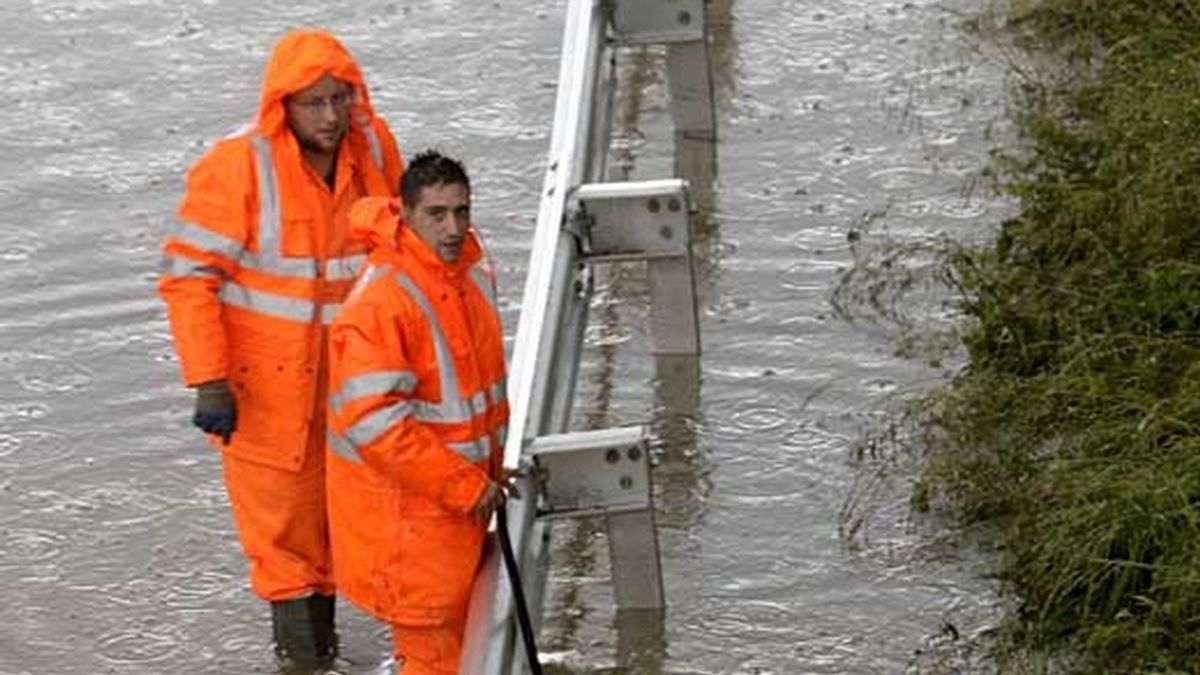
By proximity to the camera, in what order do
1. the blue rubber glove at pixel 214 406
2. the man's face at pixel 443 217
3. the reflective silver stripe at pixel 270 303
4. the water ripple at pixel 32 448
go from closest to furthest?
1. the man's face at pixel 443 217
2. the blue rubber glove at pixel 214 406
3. the reflective silver stripe at pixel 270 303
4. the water ripple at pixel 32 448

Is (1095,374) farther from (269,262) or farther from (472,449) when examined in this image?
(269,262)

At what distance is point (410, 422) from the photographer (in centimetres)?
691

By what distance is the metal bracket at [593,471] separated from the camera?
729 cm

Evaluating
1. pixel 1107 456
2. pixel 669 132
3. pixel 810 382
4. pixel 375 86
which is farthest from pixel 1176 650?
pixel 375 86

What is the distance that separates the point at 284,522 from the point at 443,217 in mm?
1092

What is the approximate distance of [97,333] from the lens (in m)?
9.88

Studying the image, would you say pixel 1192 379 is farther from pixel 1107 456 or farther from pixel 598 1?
pixel 598 1

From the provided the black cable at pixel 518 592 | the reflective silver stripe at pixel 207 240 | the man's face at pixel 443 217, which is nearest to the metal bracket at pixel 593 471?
the black cable at pixel 518 592

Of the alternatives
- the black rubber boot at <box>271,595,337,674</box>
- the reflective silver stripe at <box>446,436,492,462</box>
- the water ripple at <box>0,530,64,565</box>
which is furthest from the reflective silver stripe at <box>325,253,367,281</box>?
the water ripple at <box>0,530,64,565</box>

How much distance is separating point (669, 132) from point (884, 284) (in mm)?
1808

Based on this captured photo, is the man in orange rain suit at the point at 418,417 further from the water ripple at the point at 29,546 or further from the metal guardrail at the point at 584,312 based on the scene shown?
the water ripple at the point at 29,546

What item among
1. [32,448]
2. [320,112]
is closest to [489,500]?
[320,112]

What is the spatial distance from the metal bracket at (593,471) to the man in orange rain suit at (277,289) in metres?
0.68

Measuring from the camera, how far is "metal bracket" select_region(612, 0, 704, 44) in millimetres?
10438
